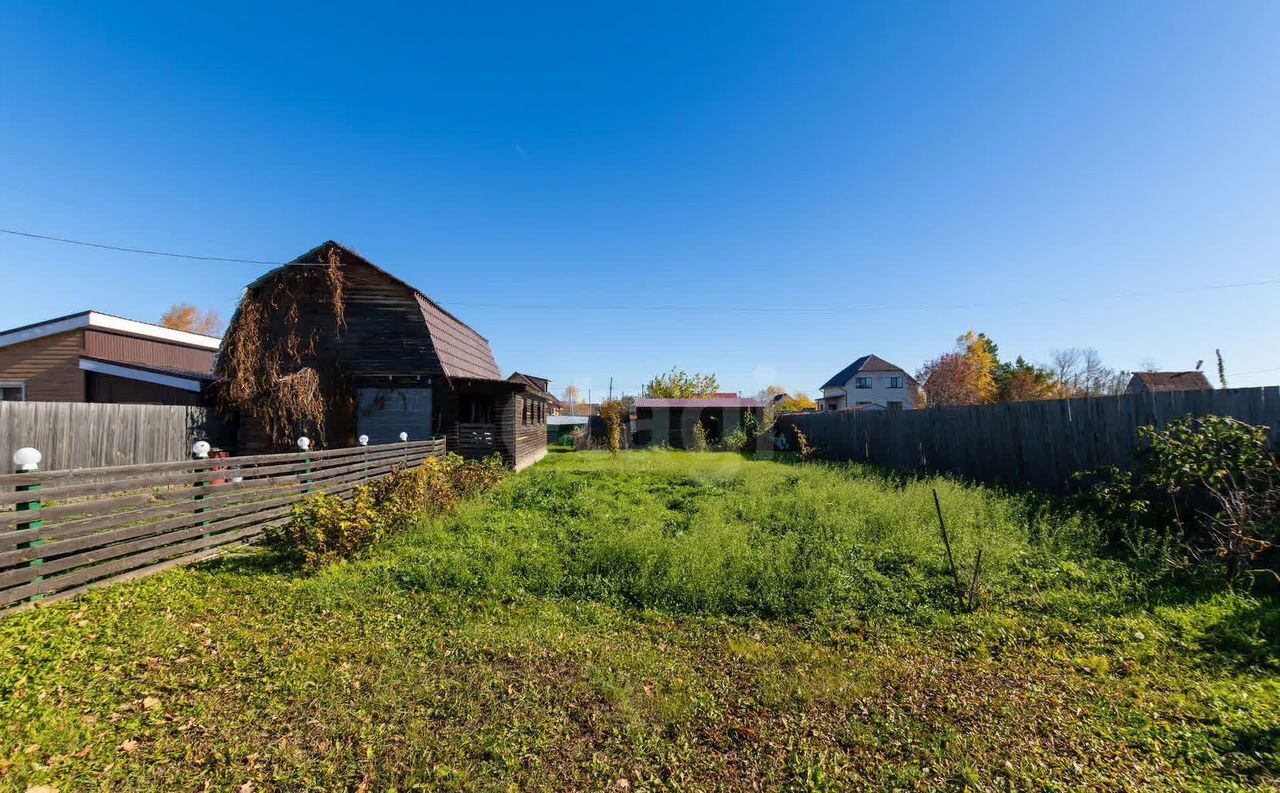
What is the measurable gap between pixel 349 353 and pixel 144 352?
44.4ft

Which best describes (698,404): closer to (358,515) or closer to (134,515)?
(358,515)

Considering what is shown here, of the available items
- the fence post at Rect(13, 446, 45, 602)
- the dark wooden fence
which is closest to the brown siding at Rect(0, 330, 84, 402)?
the fence post at Rect(13, 446, 45, 602)

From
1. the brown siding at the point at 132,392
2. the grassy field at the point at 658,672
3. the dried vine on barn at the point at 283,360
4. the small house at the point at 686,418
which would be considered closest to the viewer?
the grassy field at the point at 658,672

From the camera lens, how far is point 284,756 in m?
2.79

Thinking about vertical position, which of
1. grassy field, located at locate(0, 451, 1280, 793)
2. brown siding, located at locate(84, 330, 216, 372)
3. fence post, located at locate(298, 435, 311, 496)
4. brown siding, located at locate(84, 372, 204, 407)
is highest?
brown siding, located at locate(84, 330, 216, 372)

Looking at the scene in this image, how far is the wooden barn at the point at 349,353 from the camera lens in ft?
45.3

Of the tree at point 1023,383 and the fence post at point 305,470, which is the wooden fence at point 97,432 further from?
the tree at point 1023,383

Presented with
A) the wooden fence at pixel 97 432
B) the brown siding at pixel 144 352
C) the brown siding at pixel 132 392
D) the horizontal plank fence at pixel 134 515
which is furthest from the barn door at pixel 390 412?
the brown siding at pixel 144 352

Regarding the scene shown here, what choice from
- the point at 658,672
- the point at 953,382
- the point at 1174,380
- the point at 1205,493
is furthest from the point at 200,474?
the point at 1174,380

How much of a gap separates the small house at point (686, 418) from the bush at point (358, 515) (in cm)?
1834

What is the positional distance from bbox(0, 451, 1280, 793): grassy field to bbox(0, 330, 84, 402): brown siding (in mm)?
19923

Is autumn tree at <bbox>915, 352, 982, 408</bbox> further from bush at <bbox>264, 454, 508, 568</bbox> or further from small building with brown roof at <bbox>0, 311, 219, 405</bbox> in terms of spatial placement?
small building with brown roof at <bbox>0, 311, 219, 405</bbox>

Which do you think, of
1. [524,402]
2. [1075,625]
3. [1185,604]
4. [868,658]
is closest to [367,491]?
[868,658]

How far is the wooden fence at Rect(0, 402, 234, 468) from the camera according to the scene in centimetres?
954
